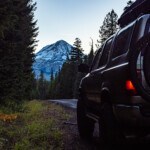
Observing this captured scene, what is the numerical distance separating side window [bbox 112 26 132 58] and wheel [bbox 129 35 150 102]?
673 millimetres

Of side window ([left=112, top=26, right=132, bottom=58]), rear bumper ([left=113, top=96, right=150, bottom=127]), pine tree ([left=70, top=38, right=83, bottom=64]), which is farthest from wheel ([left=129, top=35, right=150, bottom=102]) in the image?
pine tree ([left=70, top=38, right=83, bottom=64])

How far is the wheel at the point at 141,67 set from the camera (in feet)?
20.7

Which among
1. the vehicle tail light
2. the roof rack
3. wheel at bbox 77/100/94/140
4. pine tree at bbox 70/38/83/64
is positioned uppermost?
pine tree at bbox 70/38/83/64

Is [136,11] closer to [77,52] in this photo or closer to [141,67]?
[141,67]

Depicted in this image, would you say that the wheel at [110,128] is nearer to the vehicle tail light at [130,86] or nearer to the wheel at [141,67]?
the vehicle tail light at [130,86]

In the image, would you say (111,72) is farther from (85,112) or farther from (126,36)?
(85,112)

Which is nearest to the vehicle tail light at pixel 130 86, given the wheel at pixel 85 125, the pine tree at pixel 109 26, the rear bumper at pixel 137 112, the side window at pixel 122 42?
the rear bumper at pixel 137 112

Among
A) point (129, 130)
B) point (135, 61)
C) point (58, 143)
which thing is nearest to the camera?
point (135, 61)

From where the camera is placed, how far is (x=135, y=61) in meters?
6.43

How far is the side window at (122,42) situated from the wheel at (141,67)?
67 cm

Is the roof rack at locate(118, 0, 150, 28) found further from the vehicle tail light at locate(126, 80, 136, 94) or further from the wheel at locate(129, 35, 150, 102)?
the vehicle tail light at locate(126, 80, 136, 94)

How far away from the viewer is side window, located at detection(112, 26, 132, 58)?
7.32 metres

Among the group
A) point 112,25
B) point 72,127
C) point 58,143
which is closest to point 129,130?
point 58,143

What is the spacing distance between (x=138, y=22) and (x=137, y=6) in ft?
2.73
